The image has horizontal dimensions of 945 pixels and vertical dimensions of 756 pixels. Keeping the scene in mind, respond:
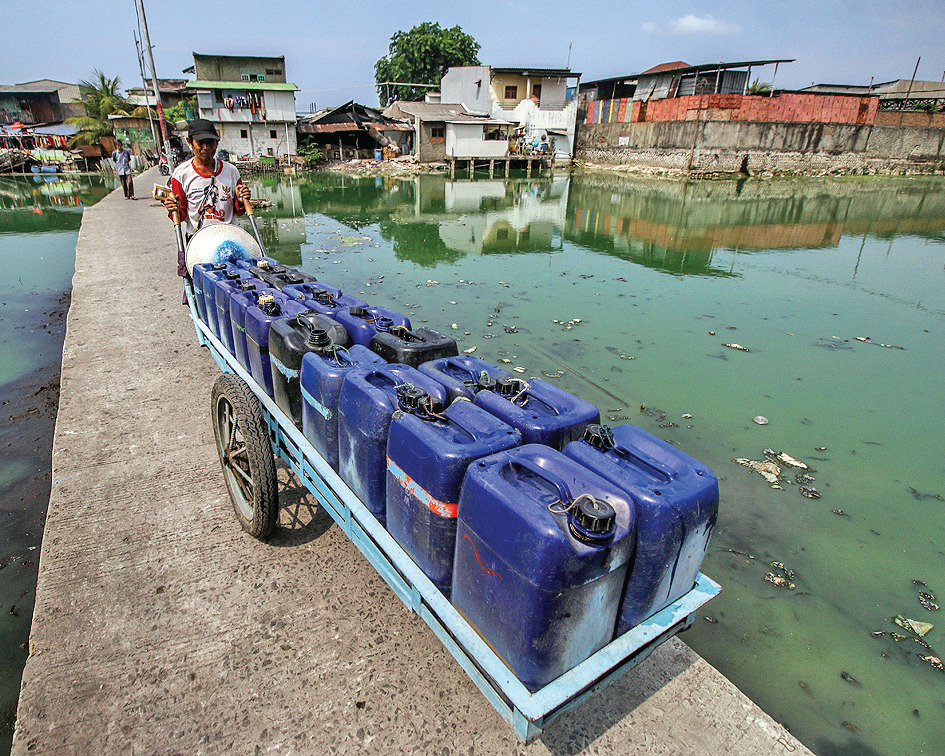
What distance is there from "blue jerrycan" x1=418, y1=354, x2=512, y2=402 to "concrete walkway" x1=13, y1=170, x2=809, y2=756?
1.10 m

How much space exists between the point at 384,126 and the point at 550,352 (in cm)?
3782

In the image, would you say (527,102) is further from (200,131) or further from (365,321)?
(365,321)

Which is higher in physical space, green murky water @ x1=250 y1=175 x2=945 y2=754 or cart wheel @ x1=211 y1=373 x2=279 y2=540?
cart wheel @ x1=211 y1=373 x2=279 y2=540

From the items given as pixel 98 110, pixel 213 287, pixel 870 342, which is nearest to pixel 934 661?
pixel 213 287

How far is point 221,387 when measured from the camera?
117 inches

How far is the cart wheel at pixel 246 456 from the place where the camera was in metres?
2.58

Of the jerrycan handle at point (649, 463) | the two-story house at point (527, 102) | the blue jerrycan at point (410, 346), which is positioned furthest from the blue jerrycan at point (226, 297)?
the two-story house at point (527, 102)

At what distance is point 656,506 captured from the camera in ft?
5.15

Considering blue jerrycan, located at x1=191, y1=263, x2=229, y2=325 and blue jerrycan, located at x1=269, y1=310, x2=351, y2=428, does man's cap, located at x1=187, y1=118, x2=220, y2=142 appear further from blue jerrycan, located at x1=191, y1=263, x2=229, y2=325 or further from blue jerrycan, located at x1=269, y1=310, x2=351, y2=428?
blue jerrycan, located at x1=269, y1=310, x2=351, y2=428

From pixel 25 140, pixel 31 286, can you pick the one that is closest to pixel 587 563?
pixel 31 286

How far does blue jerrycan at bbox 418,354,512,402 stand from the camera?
226 cm

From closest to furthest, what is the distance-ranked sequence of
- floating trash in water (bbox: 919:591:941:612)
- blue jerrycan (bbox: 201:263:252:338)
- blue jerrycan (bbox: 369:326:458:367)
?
blue jerrycan (bbox: 369:326:458:367)
floating trash in water (bbox: 919:591:941:612)
blue jerrycan (bbox: 201:263:252:338)

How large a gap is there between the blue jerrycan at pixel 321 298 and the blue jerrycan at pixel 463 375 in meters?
0.94

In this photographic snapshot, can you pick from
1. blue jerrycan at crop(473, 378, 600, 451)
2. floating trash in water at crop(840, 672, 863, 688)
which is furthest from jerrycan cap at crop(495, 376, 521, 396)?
floating trash in water at crop(840, 672, 863, 688)
